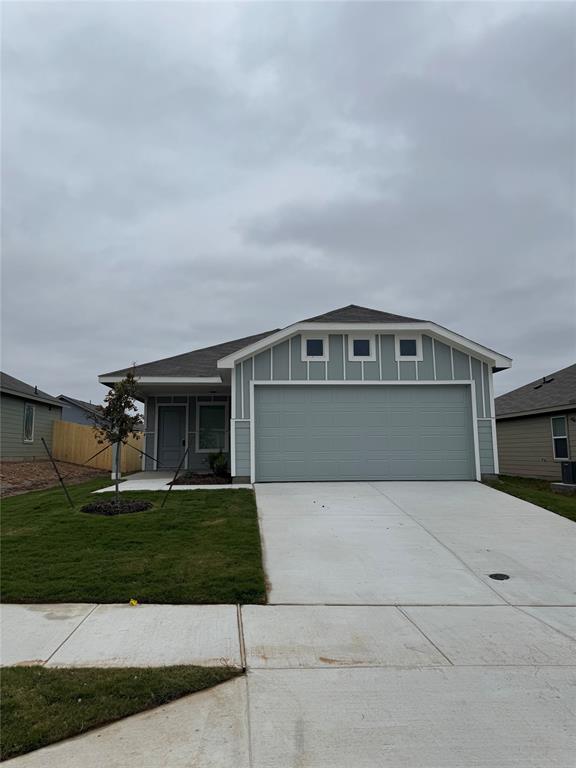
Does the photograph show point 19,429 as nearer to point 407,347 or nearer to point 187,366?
point 187,366

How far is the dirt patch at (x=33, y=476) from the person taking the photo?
1390 cm

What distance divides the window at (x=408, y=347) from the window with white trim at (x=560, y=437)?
709cm

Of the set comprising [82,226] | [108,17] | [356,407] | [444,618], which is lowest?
[444,618]

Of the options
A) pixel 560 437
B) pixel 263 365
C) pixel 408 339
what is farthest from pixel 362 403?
pixel 560 437

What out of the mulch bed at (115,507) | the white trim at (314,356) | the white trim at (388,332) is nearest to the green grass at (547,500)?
the white trim at (388,332)

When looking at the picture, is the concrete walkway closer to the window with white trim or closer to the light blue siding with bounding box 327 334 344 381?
the light blue siding with bounding box 327 334 344 381

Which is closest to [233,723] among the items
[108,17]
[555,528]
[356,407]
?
[555,528]

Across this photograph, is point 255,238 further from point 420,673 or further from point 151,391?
point 420,673

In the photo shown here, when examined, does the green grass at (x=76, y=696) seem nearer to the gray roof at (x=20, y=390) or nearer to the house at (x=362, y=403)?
the house at (x=362, y=403)

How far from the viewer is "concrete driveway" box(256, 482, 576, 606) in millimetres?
5715

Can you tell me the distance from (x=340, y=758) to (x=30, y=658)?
2.63 m

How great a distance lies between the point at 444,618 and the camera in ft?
16.3

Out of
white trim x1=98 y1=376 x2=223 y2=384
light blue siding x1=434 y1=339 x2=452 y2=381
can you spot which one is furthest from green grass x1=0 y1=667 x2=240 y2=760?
white trim x1=98 y1=376 x2=223 y2=384

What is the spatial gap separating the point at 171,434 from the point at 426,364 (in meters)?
8.86
